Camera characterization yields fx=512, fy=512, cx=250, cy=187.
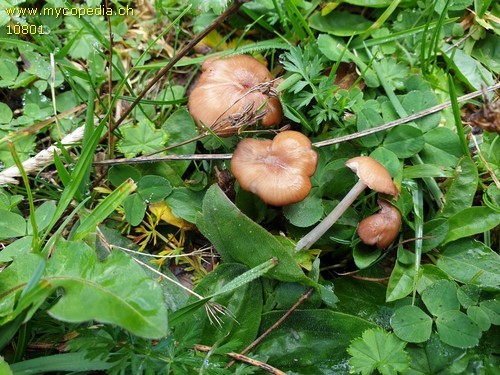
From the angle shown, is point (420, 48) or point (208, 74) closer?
point (208, 74)

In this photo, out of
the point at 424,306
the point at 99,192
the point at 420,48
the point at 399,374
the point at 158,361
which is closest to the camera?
the point at 158,361

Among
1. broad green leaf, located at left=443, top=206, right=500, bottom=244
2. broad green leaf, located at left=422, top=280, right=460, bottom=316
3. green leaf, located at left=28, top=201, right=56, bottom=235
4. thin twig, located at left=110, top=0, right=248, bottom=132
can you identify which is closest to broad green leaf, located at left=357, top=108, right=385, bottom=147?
broad green leaf, located at left=443, top=206, right=500, bottom=244

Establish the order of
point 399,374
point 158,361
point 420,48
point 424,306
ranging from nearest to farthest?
point 158,361, point 399,374, point 424,306, point 420,48

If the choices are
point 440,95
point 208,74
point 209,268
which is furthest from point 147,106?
point 440,95

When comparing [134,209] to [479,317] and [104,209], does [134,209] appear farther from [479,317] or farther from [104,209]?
[479,317]

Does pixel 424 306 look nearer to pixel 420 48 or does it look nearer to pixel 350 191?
pixel 350 191
